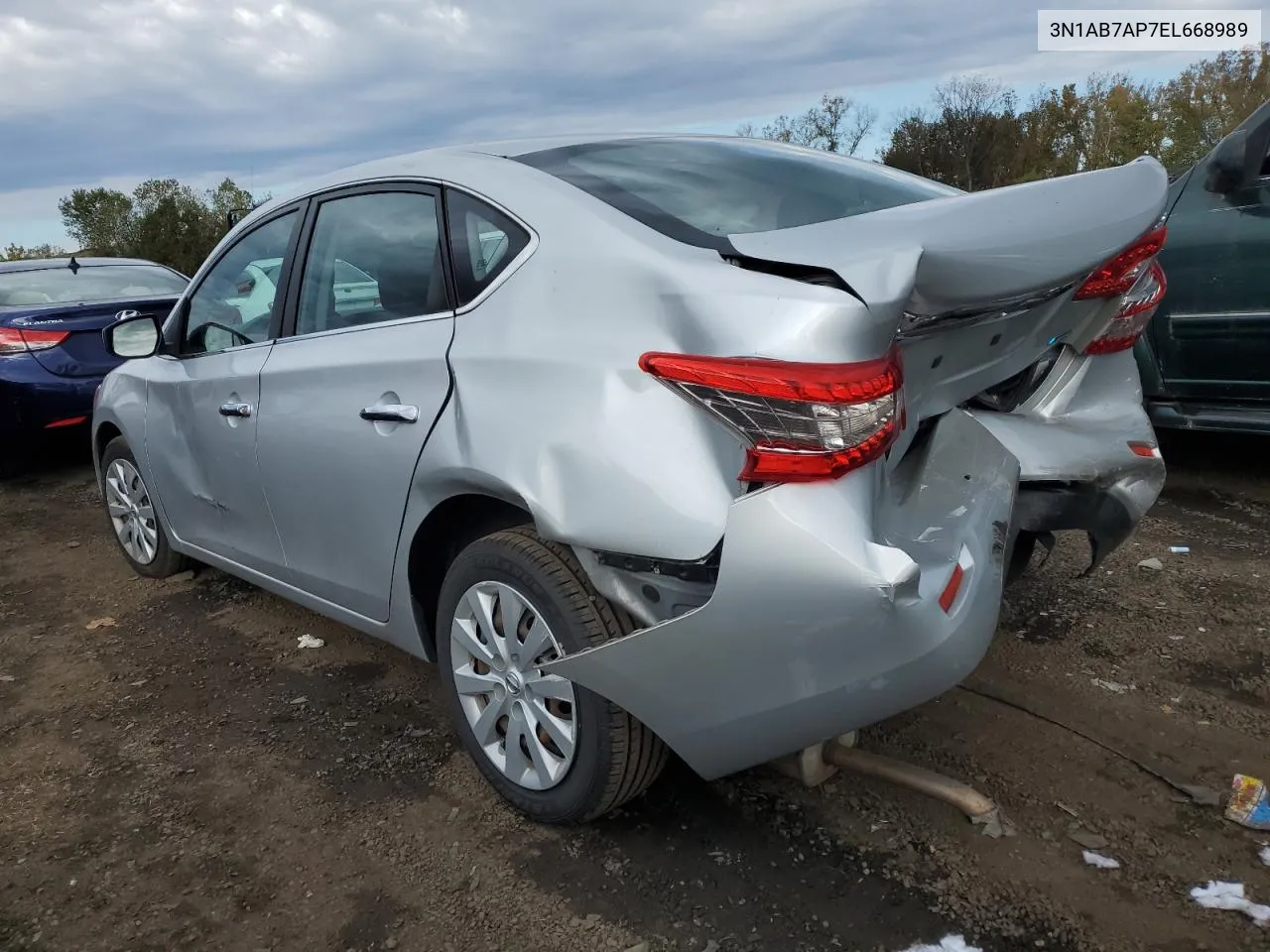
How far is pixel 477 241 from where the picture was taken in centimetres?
255

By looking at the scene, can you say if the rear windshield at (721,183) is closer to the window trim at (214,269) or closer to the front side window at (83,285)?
the window trim at (214,269)

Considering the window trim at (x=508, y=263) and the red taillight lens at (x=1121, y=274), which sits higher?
the window trim at (x=508, y=263)

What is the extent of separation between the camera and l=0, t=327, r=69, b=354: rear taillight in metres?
6.44

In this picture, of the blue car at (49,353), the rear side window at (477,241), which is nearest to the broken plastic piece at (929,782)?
the rear side window at (477,241)

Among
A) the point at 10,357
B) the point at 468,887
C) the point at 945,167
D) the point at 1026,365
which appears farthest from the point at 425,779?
the point at 945,167

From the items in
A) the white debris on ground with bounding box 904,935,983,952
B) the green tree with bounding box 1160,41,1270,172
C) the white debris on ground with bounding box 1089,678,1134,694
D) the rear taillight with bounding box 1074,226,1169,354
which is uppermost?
the green tree with bounding box 1160,41,1270,172

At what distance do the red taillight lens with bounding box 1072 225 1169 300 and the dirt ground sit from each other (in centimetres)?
121

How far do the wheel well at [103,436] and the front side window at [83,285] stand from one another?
2588mm

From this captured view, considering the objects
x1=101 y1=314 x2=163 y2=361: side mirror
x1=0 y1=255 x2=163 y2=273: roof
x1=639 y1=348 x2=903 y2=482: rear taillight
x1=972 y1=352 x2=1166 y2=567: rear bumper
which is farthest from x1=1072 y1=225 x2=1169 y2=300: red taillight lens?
x1=0 y1=255 x2=163 y2=273: roof

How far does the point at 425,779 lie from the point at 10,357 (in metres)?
5.20

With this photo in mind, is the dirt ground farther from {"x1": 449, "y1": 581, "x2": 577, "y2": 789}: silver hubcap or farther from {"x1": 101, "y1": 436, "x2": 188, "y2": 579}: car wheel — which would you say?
{"x1": 101, "y1": 436, "x2": 188, "y2": 579}: car wheel

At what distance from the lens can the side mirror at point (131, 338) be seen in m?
4.03

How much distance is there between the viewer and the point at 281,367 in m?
3.11

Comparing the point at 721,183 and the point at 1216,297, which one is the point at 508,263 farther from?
the point at 1216,297
